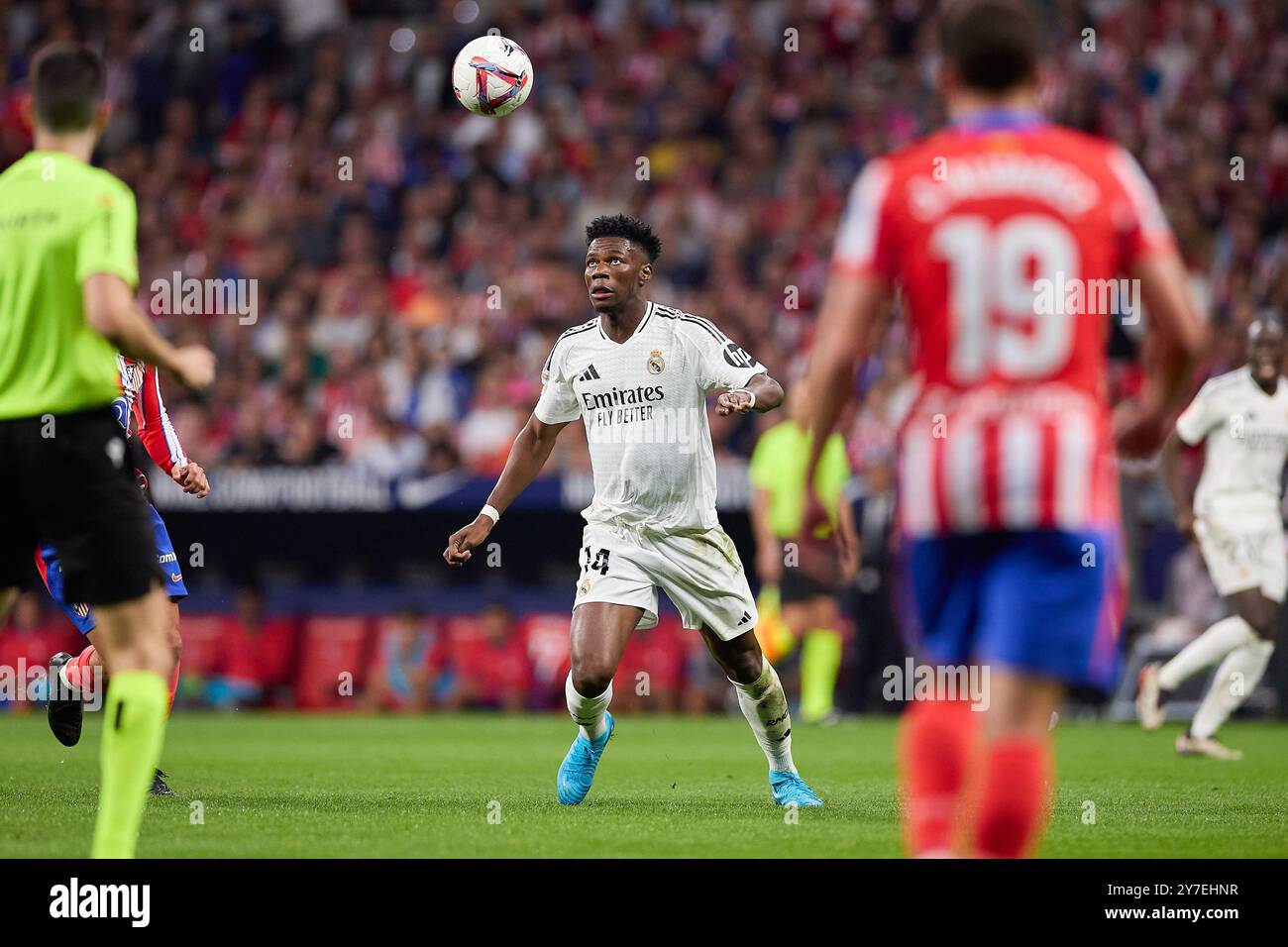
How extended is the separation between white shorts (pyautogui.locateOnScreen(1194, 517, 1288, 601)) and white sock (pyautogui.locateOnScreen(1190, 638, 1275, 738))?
411 mm

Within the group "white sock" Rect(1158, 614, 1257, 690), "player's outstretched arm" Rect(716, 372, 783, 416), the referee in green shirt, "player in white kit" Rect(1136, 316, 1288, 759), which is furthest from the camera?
"white sock" Rect(1158, 614, 1257, 690)

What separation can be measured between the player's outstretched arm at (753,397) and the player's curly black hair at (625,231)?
99 cm

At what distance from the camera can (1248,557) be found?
40.2 feet

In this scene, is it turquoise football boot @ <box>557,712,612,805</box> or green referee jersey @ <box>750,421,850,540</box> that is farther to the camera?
green referee jersey @ <box>750,421,850,540</box>

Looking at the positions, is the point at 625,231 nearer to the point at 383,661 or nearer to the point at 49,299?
the point at 49,299

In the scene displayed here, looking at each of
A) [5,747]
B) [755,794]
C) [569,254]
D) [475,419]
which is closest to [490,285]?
[569,254]

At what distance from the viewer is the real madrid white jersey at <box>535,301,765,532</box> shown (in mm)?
8492

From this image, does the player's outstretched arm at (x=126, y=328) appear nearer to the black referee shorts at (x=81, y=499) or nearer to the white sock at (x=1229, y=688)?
the black referee shorts at (x=81, y=499)

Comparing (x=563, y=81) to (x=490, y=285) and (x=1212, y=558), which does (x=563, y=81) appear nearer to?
(x=490, y=285)

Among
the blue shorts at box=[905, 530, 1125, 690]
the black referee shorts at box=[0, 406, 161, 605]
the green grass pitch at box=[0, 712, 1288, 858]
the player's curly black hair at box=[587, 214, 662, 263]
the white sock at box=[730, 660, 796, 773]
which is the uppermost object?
the player's curly black hair at box=[587, 214, 662, 263]

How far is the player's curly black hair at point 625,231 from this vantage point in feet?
28.3

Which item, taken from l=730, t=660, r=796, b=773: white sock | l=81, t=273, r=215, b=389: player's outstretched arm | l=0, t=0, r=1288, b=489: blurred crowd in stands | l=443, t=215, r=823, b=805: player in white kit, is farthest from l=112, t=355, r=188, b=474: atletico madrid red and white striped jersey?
l=0, t=0, r=1288, b=489: blurred crowd in stands

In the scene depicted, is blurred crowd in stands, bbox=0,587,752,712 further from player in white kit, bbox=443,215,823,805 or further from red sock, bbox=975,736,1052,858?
red sock, bbox=975,736,1052,858
